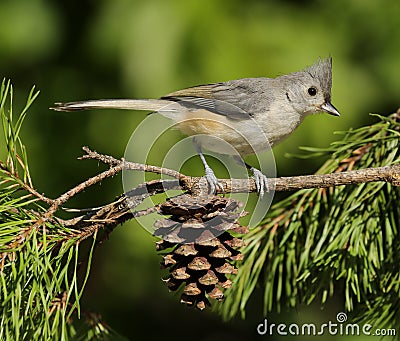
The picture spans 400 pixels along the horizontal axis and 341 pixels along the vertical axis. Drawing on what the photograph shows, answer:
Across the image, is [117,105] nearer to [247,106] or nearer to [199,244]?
[247,106]

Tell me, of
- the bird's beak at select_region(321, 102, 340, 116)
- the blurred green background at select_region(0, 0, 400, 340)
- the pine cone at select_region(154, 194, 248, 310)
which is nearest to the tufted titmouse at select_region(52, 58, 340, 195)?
the bird's beak at select_region(321, 102, 340, 116)

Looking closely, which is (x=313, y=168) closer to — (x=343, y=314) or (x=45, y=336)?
(x=343, y=314)

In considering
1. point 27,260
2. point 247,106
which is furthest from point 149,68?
point 27,260

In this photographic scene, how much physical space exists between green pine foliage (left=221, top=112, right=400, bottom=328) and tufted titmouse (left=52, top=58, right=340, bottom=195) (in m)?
0.36

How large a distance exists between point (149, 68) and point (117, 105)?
0.56 m

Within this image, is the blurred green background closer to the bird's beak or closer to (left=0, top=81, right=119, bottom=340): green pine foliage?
the bird's beak

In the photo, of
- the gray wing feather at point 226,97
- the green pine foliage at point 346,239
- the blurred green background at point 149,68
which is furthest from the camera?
the blurred green background at point 149,68

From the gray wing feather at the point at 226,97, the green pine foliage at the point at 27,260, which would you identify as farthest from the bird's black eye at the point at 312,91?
the green pine foliage at the point at 27,260

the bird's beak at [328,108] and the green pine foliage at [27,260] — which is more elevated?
the bird's beak at [328,108]

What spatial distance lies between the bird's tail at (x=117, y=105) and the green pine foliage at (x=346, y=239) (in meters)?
0.50

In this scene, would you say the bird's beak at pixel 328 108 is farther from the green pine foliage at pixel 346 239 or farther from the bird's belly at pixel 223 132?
the green pine foliage at pixel 346 239

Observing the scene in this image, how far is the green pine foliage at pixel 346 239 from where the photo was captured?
120 cm

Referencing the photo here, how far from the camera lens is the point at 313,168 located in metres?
2.43

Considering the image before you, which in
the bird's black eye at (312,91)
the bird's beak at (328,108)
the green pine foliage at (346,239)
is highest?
the bird's black eye at (312,91)
